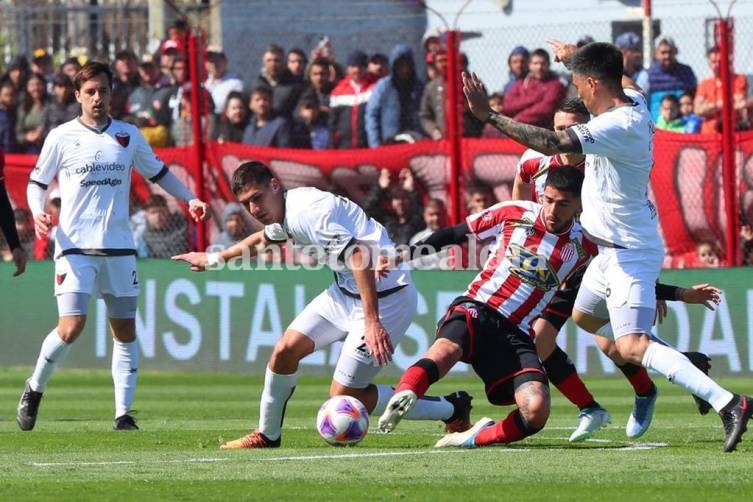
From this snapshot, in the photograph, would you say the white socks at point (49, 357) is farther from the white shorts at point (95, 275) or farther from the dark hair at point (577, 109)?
the dark hair at point (577, 109)

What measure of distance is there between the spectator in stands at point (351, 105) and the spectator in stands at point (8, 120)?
13.4ft

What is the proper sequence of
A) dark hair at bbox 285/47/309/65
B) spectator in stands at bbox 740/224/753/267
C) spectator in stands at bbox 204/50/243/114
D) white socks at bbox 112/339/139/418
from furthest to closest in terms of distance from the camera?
1. dark hair at bbox 285/47/309/65
2. spectator in stands at bbox 204/50/243/114
3. spectator in stands at bbox 740/224/753/267
4. white socks at bbox 112/339/139/418

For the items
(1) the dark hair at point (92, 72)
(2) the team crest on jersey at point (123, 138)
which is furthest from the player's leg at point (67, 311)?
(1) the dark hair at point (92, 72)

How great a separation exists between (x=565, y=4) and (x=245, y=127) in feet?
17.0

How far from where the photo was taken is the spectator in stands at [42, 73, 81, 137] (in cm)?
1962

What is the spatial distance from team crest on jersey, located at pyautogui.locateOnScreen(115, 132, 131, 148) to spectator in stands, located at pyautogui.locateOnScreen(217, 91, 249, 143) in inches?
253

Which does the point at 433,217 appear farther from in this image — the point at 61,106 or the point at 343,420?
the point at 343,420

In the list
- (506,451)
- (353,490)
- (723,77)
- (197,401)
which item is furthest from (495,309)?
(723,77)

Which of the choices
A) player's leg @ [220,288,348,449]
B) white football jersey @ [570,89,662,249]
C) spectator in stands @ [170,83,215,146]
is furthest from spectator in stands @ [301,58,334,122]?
white football jersey @ [570,89,662,249]

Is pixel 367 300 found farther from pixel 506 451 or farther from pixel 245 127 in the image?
pixel 245 127

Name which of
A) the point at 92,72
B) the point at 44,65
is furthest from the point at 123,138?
the point at 44,65

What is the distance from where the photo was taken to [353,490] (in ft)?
24.8

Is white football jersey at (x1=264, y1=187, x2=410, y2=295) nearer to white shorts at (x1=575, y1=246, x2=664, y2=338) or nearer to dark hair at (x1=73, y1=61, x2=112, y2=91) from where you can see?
white shorts at (x1=575, y1=246, x2=664, y2=338)

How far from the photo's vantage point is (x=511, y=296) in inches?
382
